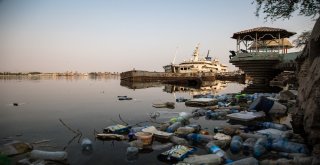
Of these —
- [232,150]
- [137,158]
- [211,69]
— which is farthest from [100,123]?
[211,69]

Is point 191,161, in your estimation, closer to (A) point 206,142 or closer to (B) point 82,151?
(A) point 206,142

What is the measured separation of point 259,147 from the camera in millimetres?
5539

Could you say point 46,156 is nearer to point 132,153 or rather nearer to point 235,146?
point 132,153

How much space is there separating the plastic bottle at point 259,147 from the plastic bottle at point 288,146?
220 mm

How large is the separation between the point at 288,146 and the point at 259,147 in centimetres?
68

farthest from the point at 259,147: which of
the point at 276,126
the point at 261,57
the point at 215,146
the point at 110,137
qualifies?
the point at 261,57

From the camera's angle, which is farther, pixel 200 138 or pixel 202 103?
pixel 202 103

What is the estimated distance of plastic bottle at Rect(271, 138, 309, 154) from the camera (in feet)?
17.5

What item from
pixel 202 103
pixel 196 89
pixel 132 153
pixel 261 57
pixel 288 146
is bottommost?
pixel 132 153

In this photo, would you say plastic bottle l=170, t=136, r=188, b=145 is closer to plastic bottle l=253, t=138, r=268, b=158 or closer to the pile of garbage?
the pile of garbage

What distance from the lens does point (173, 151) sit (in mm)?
5344

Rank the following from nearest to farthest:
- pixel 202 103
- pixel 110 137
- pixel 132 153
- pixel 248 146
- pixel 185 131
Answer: pixel 132 153 < pixel 248 146 < pixel 110 137 < pixel 185 131 < pixel 202 103

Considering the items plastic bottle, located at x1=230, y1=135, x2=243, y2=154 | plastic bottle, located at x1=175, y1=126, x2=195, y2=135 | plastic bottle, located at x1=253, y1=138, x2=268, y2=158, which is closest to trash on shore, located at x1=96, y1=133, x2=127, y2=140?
plastic bottle, located at x1=175, y1=126, x2=195, y2=135

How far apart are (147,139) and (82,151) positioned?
5.16ft
